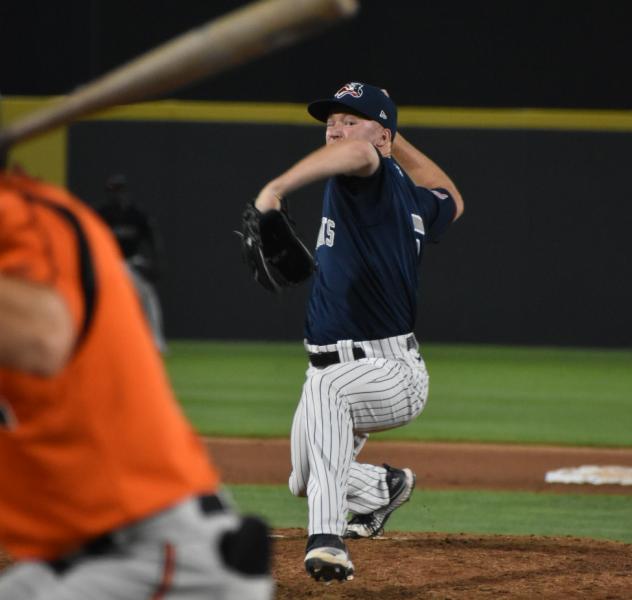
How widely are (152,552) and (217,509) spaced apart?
152 millimetres

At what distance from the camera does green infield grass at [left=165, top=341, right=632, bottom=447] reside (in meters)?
10.5

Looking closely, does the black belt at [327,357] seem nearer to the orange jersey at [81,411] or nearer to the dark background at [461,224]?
the orange jersey at [81,411]

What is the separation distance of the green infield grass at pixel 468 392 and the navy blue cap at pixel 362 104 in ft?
16.4

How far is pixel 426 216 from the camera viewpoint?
5387mm

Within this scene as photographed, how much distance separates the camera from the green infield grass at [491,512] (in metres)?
6.82

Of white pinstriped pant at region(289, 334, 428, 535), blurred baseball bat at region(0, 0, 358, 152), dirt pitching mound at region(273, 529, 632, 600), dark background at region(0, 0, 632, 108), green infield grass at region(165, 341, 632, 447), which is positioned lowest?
green infield grass at region(165, 341, 632, 447)

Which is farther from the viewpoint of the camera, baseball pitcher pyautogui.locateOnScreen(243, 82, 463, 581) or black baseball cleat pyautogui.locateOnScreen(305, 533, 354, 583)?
baseball pitcher pyautogui.locateOnScreen(243, 82, 463, 581)

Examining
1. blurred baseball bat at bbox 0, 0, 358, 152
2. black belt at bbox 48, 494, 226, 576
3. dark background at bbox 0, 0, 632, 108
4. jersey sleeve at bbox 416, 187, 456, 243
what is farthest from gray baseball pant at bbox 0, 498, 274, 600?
dark background at bbox 0, 0, 632, 108

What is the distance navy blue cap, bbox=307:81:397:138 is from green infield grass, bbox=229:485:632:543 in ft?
7.90

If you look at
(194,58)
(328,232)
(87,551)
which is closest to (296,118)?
(328,232)

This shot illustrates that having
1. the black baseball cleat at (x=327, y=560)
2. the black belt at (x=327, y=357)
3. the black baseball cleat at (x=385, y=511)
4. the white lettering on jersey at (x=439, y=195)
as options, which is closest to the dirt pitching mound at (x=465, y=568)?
the black baseball cleat at (x=385, y=511)

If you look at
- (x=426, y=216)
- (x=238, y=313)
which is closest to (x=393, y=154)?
(x=426, y=216)

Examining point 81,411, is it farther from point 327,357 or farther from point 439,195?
point 439,195

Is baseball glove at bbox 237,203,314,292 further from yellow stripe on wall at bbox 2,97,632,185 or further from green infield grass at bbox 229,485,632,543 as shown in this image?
yellow stripe on wall at bbox 2,97,632,185
